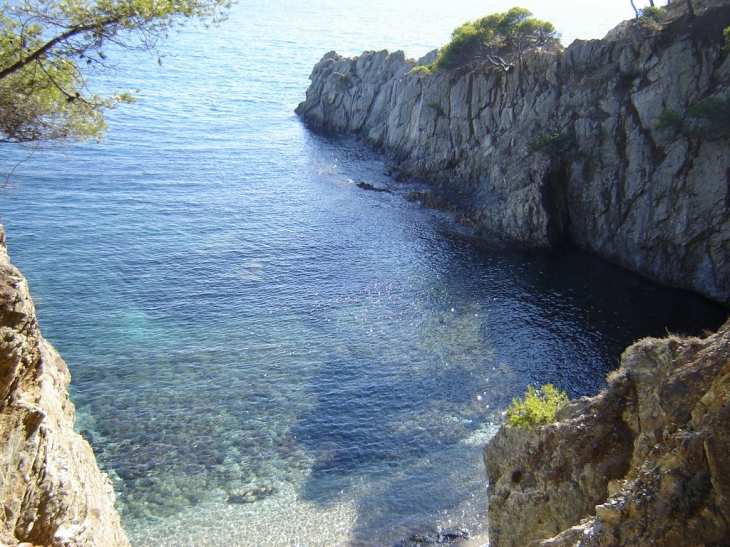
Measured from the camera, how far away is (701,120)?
5556cm

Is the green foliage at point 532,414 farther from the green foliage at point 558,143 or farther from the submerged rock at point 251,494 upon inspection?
the green foliage at point 558,143

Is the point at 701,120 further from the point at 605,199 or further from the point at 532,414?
the point at 532,414

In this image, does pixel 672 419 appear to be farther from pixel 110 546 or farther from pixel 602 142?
pixel 602 142

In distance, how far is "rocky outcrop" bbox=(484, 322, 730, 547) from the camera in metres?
14.1

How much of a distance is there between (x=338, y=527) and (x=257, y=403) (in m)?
11.2

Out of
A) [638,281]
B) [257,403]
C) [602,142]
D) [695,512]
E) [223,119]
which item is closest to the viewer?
[695,512]

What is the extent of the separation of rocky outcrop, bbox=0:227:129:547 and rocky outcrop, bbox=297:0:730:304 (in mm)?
51028

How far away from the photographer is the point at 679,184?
2219 inches

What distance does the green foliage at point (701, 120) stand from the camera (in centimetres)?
5419

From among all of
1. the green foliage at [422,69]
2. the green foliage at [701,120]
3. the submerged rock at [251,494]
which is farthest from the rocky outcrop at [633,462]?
the green foliage at [422,69]

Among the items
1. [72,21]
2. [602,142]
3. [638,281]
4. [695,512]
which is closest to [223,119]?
[602,142]

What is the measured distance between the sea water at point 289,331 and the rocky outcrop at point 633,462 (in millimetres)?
8681

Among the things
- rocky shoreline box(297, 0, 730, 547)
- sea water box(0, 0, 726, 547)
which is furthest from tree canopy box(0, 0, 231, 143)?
rocky shoreline box(297, 0, 730, 547)

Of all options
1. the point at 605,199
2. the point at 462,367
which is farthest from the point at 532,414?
the point at 605,199
